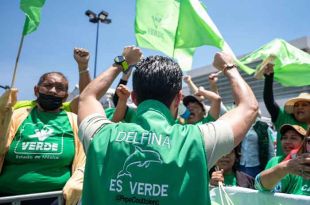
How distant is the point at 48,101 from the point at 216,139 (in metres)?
2.00

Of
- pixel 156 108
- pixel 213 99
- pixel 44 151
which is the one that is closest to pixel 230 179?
pixel 213 99

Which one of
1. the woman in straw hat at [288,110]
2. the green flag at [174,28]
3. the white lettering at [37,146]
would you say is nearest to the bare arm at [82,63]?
the white lettering at [37,146]

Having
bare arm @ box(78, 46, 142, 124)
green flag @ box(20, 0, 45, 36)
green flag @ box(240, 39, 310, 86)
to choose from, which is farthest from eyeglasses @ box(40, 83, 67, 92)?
green flag @ box(240, 39, 310, 86)

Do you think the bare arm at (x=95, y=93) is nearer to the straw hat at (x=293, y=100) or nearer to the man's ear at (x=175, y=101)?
the man's ear at (x=175, y=101)

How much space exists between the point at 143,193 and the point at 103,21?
1551 cm

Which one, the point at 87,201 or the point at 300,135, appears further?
the point at 300,135

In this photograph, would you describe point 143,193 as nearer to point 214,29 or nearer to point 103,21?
point 214,29

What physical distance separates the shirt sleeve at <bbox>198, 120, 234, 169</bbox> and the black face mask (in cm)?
192

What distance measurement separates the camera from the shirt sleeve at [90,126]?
4.76ft

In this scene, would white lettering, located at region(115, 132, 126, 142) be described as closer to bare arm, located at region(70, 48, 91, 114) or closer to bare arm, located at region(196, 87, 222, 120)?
bare arm, located at region(196, 87, 222, 120)

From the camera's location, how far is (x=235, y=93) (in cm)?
159

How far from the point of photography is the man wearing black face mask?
262 centimetres

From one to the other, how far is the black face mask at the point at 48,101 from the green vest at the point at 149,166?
172 cm

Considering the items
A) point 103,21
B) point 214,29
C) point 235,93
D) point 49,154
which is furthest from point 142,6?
point 103,21
